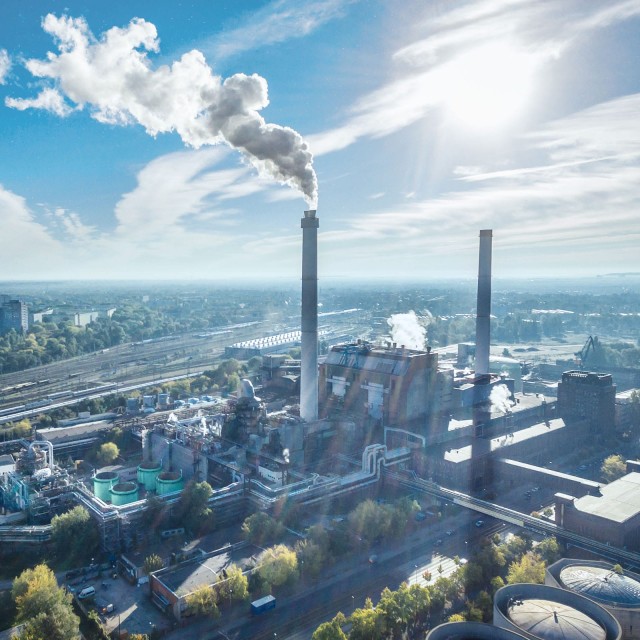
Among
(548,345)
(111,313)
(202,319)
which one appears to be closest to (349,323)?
(202,319)

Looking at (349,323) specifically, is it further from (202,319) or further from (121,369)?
(121,369)

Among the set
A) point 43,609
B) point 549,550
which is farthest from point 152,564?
point 549,550

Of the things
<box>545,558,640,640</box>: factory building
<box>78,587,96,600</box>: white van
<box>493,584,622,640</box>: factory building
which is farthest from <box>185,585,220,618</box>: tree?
<box>545,558,640,640</box>: factory building

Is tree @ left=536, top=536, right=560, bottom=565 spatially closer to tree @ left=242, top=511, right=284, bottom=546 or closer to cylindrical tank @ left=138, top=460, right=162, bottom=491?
tree @ left=242, top=511, right=284, bottom=546

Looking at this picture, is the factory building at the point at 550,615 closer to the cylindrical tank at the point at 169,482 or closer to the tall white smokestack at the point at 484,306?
the cylindrical tank at the point at 169,482

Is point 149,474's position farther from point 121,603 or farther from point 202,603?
point 202,603
